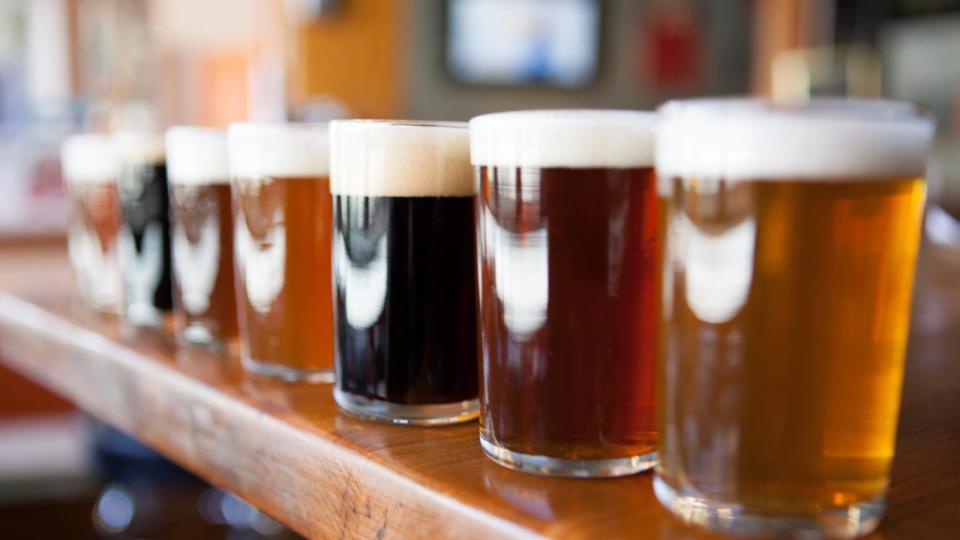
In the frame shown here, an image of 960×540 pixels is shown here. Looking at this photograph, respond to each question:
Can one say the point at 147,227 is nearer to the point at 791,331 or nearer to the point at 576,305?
the point at 576,305

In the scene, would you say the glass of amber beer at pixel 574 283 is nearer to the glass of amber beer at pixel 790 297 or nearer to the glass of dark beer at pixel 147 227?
the glass of amber beer at pixel 790 297

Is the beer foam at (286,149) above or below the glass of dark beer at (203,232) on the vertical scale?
above

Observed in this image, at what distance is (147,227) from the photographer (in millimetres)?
1081

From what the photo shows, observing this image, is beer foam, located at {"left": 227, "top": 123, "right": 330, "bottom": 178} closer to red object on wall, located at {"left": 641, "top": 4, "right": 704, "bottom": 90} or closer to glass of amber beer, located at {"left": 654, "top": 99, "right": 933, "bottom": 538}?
glass of amber beer, located at {"left": 654, "top": 99, "right": 933, "bottom": 538}

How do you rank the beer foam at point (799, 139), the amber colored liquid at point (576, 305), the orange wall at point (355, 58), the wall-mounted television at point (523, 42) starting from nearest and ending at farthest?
the beer foam at point (799, 139), the amber colored liquid at point (576, 305), the orange wall at point (355, 58), the wall-mounted television at point (523, 42)

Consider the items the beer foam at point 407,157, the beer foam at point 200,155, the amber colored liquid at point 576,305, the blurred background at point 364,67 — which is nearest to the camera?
the amber colored liquid at point 576,305

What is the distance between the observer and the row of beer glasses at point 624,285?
1.54 ft

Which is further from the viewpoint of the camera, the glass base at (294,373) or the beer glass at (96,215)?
the beer glass at (96,215)

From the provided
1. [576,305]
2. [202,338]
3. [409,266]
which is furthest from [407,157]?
[202,338]

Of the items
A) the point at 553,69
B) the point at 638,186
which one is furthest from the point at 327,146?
the point at 553,69

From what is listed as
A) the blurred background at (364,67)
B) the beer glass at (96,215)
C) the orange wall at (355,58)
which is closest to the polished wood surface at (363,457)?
the beer glass at (96,215)

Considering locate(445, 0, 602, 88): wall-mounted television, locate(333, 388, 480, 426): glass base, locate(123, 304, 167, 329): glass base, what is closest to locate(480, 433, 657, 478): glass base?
locate(333, 388, 480, 426): glass base

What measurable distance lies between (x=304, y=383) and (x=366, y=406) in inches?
5.2

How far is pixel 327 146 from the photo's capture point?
0.78m
